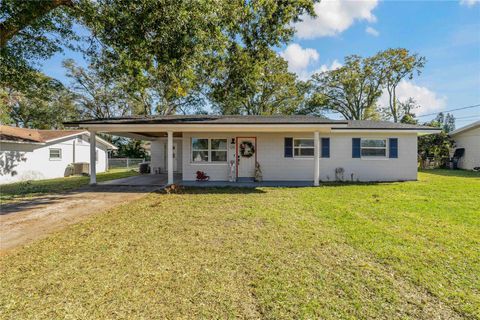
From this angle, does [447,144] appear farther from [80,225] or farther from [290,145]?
[80,225]

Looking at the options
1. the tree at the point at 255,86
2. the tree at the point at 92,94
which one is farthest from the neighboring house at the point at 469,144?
the tree at the point at 92,94

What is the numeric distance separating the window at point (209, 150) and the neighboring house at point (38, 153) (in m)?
10.4

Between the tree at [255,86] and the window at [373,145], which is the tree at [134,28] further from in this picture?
the window at [373,145]

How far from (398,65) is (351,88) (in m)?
5.14

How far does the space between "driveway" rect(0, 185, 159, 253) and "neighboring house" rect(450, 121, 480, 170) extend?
74.3 feet

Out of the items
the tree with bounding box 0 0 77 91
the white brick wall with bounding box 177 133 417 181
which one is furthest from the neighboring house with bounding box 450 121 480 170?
the tree with bounding box 0 0 77 91

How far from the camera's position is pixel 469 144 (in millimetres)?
18281

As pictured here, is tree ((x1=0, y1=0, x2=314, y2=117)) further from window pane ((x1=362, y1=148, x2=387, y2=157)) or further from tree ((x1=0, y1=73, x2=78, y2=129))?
tree ((x1=0, y1=73, x2=78, y2=129))

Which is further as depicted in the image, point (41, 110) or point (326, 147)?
point (41, 110)

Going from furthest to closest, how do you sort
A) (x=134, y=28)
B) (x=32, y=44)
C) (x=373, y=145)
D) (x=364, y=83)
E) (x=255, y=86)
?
(x=364, y=83)
(x=255, y=86)
(x=373, y=145)
(x=32, y=44)
(x=134, y=28)

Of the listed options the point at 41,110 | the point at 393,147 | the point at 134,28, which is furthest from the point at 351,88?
the point at 41,110

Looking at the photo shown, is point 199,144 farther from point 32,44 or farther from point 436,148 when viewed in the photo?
point 436,148

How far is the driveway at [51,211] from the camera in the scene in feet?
16.0

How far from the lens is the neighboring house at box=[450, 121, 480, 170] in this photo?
17469mm
